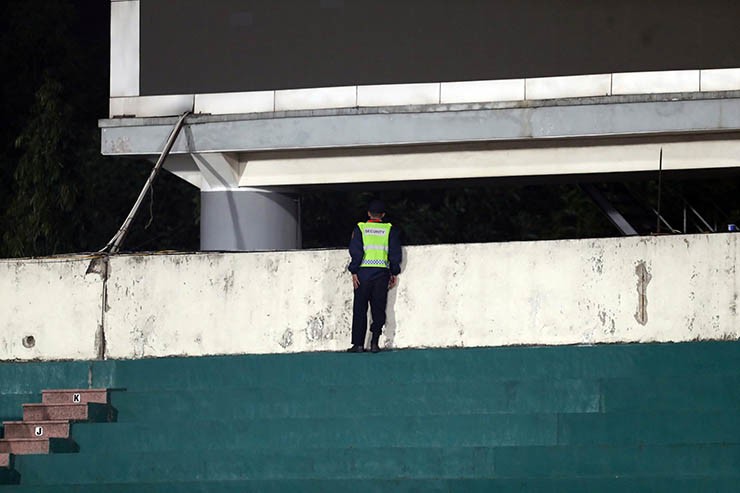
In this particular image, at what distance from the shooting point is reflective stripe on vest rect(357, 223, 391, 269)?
1566cm

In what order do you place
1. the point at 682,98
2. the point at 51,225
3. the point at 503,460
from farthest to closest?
the point at 51,225, the point at 682,98, the point at 503,460

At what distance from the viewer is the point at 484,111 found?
21172 millimetres

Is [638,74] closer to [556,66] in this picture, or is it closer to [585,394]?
[556,66]

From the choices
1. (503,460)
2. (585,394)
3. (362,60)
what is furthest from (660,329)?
(362,60)

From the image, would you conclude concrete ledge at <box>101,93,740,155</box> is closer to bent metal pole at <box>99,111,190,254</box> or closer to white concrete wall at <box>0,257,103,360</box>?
bent metal pole at <box>99,111,190,254</box>

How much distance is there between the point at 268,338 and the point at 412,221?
42.6 feet

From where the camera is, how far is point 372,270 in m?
15.7

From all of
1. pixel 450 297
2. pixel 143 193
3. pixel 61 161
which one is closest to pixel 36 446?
pixel 450 297

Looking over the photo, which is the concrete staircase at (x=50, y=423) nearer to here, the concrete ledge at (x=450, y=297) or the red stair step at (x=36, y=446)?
the red stair step at (x=36, y=446)

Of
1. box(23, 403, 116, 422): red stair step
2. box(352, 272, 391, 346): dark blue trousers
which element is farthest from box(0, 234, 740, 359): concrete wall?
Answer: box(23, 403, 116, 422): red stair step

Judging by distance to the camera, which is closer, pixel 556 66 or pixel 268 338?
pixel 268 338

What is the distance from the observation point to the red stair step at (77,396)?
→ 15930 mm

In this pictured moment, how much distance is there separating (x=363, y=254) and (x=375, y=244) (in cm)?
15

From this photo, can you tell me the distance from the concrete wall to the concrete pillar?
6156 millimetres
